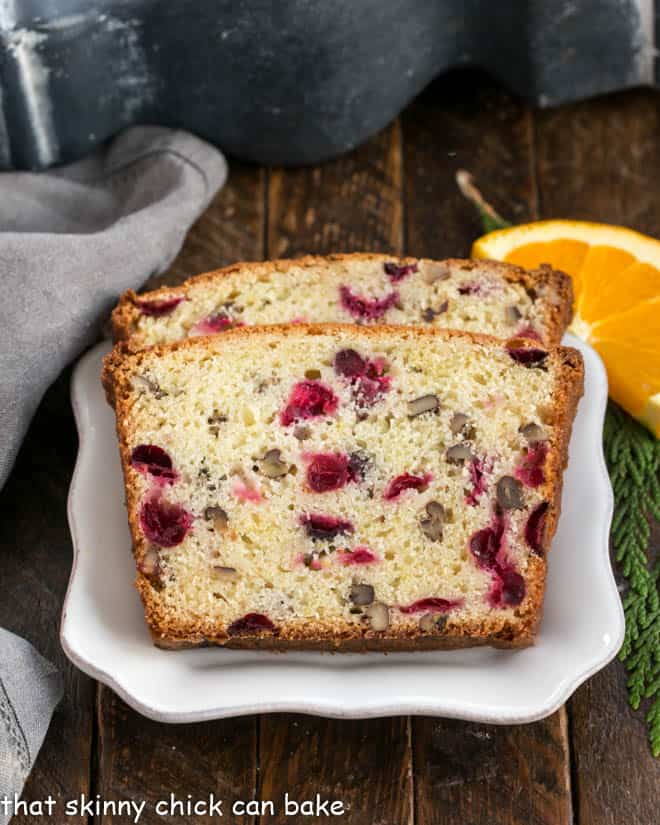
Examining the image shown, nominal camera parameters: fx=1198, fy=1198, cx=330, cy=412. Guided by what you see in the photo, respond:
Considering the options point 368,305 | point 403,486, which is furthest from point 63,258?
point 403,486

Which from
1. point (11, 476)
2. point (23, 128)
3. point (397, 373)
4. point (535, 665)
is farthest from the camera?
point (23, 128)

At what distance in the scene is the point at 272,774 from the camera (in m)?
2.33

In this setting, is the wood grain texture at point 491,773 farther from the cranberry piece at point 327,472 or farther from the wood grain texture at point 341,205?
the wood grain texture at point 341,205

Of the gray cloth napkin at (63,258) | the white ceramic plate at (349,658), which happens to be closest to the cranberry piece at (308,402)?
the white ceramic plate at (349,658)

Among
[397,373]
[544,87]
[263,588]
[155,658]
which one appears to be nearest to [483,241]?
[397,373]

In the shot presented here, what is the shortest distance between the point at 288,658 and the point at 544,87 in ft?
5.90

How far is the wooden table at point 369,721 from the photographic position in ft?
7.57

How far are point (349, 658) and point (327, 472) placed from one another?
361mm

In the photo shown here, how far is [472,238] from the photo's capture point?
123 inches

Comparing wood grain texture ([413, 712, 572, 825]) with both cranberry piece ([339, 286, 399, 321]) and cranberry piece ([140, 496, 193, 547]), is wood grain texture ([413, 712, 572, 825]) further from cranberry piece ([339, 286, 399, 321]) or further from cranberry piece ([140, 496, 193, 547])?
cranberry piece ([339, 286, 399, 321])

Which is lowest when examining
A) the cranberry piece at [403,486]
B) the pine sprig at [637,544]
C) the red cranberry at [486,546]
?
the pine sprig at [637,544]

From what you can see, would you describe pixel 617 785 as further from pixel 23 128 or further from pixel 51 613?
pixel 23 128

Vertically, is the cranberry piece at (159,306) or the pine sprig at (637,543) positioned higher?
the cranberry piece at (159,306)

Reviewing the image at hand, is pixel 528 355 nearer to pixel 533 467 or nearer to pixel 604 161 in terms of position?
pixel 533 467
